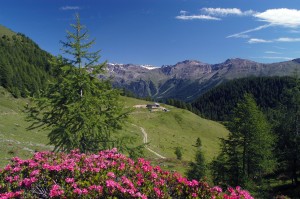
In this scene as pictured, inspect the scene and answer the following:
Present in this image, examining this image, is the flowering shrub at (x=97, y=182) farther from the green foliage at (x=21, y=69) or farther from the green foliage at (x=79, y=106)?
the green foliage at (x=21, y=69)

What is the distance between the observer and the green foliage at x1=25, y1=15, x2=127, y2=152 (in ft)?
53.5

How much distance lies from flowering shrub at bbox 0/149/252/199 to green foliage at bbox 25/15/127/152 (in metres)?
7.27

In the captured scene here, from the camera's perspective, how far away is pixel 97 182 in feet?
24.5

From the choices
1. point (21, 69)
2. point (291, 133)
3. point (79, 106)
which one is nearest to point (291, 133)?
point (291, 133)

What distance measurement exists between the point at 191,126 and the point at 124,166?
117926 mm

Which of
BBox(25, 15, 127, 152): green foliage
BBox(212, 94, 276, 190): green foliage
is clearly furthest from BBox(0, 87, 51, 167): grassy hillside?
Answer: BBox(212, 94, 276, 190): green foliage

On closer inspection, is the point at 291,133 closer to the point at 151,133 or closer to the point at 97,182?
the point at 97,182

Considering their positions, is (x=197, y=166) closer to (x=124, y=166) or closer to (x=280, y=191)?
(x=280, y=191)

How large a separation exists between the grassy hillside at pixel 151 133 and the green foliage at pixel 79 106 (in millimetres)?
8078

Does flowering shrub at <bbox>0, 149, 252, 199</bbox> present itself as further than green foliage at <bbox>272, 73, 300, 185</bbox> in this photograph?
No

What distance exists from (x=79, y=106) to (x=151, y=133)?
71.8 metres

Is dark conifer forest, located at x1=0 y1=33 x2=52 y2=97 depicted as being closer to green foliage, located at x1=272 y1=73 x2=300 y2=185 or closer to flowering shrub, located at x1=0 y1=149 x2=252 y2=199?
flowering shrub, located at x1=0 y1=149 x2=252 y2=199

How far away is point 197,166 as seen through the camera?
121 ft

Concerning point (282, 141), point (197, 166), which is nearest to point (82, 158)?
point (197, 166)
